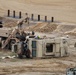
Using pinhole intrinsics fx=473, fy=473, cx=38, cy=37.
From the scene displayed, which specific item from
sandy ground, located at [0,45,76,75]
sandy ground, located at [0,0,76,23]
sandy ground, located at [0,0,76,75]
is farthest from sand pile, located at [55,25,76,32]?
sandy ground, located at [0,45,76,75]

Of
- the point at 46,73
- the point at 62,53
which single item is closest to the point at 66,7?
the point at 62,53

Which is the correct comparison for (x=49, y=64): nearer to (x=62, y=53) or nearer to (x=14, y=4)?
(x=62, y=53)

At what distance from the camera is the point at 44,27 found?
1704 inches

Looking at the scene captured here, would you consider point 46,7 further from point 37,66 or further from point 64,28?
point 37,66

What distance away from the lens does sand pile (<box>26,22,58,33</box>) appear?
42312mm

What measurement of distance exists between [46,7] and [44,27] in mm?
16912

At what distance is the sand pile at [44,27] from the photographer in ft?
139

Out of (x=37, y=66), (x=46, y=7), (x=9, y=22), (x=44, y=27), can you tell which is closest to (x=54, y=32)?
(x=44, y=27)

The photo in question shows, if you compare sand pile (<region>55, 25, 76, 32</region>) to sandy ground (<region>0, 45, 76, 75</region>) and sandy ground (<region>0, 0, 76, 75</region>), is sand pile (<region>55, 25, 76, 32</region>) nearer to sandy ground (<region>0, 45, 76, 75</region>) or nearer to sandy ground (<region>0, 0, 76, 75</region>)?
sandy ground (<region>0, 0, 76, 75</region>)

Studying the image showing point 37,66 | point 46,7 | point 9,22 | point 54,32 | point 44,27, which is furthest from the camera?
point 46,7

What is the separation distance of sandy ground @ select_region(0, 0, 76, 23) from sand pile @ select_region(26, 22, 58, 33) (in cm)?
589

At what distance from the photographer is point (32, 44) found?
27.2m

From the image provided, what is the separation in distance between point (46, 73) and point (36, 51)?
4412 mm

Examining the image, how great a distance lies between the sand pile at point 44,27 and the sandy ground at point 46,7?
232 inches
